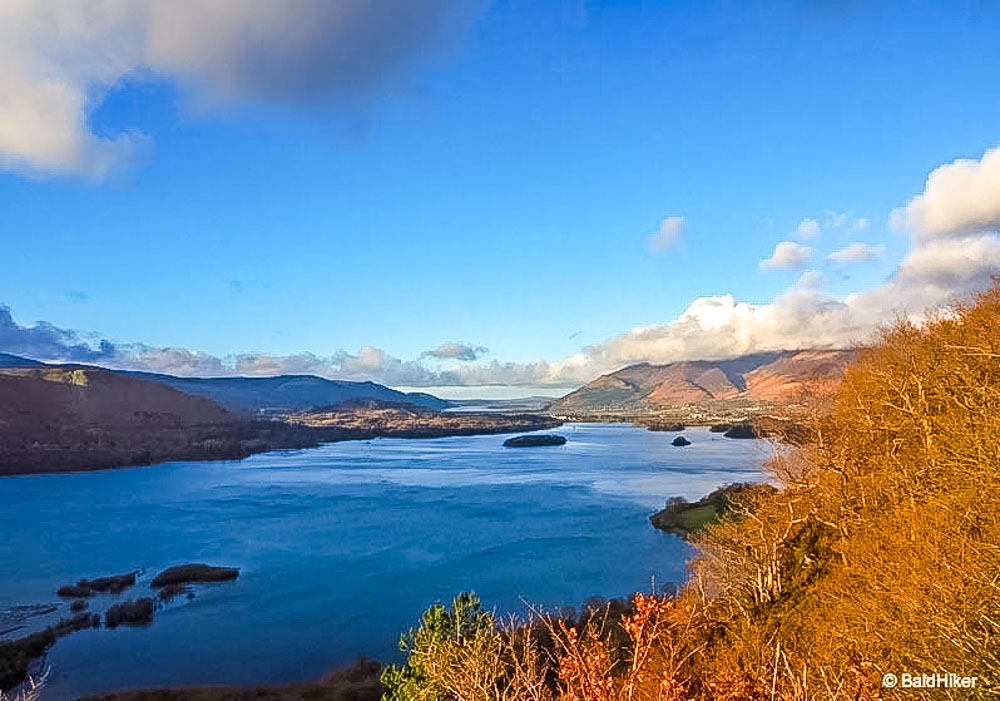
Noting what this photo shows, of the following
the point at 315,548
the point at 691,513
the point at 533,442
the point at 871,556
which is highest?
the point at 871,556

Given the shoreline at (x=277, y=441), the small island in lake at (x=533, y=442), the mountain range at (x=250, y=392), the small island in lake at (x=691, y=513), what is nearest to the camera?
the small island in lake at (x=691, y=513)

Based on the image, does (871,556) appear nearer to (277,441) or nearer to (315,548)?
(315,548)

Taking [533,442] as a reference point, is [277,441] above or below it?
above

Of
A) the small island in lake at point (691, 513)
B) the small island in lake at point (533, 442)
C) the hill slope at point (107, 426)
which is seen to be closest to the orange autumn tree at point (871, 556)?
the small island in lake at point (691, 513)

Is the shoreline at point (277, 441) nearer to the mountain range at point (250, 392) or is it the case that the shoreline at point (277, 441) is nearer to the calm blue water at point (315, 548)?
the calm blue water at point (315, 548)

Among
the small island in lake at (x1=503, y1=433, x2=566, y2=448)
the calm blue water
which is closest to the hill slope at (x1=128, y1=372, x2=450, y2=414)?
the small island in lake at (x1=503, y1=433, x2=566, y2=448)

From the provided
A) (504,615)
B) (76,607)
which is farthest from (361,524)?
(504,615)

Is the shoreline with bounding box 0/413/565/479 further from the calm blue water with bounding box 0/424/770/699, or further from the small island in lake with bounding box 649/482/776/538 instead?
the small island in lake with bounding box 649/482/776/538

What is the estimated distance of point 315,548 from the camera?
30234 millimetres

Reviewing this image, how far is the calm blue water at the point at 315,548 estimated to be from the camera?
63.8ft

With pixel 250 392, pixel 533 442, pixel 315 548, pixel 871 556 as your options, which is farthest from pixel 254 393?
pixel 871 556

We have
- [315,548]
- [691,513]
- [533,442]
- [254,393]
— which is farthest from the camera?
[254,393]

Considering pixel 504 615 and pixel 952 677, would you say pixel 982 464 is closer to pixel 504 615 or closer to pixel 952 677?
pixel 952 677

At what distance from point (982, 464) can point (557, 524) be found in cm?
2546
